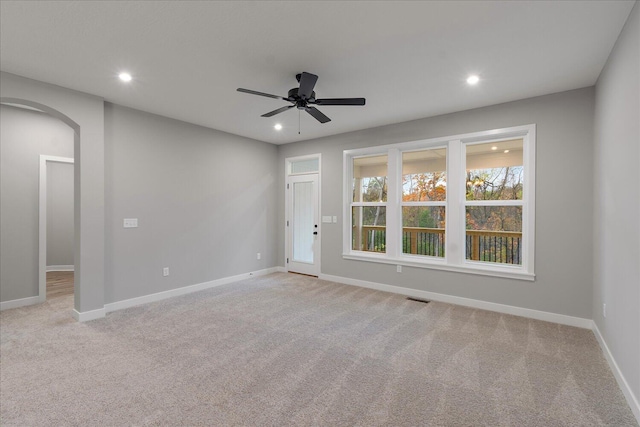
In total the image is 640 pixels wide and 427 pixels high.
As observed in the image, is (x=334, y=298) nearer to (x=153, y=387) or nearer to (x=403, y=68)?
(x=153, y=387)

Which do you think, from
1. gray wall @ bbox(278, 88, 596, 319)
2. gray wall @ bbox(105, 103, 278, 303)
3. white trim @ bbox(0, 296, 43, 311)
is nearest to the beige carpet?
white trim @ bbox(0, 296, 43, 311)

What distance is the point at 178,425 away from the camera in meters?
1.85

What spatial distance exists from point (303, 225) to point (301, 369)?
12.6ft

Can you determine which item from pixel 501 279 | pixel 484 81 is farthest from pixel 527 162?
pixel 501 279

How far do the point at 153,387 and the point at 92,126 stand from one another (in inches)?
124

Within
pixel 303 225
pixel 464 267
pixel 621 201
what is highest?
pixel 621 201

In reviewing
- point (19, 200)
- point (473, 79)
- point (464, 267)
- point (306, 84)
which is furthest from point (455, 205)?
point (19, 200)

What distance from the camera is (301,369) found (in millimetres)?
2508

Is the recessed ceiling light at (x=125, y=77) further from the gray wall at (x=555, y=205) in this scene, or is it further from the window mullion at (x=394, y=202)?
the gray wall at (x=555, y=205)

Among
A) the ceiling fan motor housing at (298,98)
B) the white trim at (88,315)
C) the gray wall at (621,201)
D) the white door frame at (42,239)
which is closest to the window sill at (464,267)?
the gray wall at (621,201)

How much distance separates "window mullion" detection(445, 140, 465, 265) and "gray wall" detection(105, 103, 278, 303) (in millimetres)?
3514

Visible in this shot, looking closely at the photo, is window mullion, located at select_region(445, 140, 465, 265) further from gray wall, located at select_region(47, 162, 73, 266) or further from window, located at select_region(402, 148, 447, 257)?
gray wall, located at select_region(47, 162, 73, 266)

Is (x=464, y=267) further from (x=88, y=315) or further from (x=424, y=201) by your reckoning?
(x=88, y=315)

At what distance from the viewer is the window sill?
12.6ft
